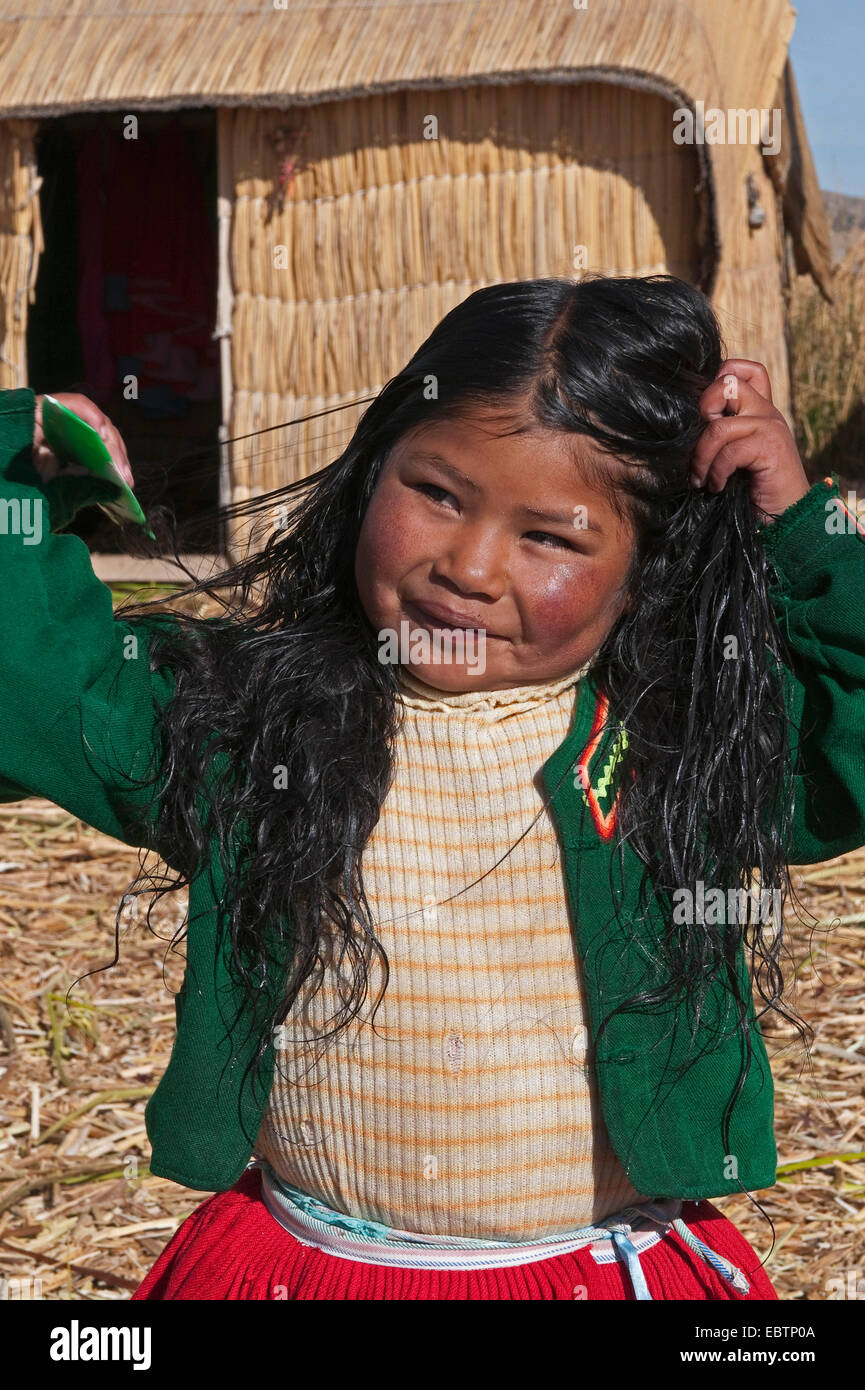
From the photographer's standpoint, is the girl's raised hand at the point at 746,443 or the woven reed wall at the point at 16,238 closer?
the girl's raised hand at the point at 746,443

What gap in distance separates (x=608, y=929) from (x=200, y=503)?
242 inches

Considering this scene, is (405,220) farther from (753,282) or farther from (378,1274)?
(378,1274)

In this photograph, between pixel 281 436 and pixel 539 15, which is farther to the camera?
pixel 281 436

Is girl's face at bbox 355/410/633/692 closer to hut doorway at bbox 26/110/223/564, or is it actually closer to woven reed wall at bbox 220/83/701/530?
woven reed wall at bbox 220/83/701/530

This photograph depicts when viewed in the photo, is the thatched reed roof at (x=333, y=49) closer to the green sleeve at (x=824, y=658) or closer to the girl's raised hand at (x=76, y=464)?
the green sleeve at (x=824, y=658)

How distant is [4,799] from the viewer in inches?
61.7

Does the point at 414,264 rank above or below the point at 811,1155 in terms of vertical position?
above

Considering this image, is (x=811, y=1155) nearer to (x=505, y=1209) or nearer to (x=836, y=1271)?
(x=836, y=1271)

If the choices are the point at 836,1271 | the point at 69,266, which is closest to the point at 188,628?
the point at 836,1271

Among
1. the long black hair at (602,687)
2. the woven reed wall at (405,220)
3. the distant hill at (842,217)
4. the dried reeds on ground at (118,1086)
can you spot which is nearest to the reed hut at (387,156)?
the woven reed wall at (405,220)

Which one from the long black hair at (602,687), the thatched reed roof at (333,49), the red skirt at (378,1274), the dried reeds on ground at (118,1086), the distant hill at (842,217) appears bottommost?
the dried reeds on ground at (118,1086)

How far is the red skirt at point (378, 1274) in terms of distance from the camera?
1544mm

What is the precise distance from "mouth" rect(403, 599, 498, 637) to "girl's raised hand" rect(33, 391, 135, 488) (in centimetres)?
31

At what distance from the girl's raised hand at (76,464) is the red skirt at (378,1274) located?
800mm
